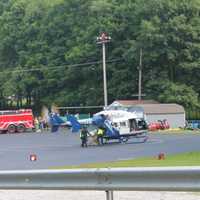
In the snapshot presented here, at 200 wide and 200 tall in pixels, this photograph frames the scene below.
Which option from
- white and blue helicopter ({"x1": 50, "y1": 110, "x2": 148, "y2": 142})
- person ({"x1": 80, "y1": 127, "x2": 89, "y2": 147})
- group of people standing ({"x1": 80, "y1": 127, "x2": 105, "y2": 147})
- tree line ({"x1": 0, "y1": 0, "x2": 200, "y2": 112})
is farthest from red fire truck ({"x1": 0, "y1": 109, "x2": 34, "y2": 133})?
person ({"x1": 80, "y1": 127, "x2": 89, "y2": 147})

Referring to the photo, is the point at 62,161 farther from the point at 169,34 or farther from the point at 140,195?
the point at 169,34

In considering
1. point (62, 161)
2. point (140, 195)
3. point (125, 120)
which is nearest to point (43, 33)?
point (125, 120)

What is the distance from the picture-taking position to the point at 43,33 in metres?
94.2

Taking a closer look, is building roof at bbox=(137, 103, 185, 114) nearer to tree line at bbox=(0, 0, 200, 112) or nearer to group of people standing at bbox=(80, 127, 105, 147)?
tree line at bbox=(0, 0, 200, 112)

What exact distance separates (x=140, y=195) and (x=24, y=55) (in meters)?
87.5

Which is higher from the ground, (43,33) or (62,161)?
(43,33)

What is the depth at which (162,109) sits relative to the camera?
242 ft

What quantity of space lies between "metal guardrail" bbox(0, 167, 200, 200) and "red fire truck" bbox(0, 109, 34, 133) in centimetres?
6464

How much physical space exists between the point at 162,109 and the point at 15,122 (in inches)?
638

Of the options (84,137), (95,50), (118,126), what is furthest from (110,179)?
(95,50)

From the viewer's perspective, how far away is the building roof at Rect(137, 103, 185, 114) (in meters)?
73.0

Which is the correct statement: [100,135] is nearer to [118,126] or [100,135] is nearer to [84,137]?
[84,137]

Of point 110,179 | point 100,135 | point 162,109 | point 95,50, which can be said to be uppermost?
point 95,50

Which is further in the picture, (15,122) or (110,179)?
(15,122)
